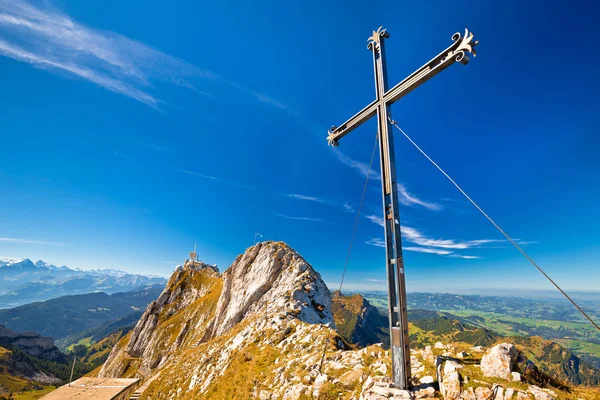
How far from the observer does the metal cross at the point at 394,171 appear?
889 cm

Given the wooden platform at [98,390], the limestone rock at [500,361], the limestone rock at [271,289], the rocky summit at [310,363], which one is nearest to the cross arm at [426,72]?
the rocky summit at [310,363]

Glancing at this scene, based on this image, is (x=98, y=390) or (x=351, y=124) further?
(x=98, y=390)

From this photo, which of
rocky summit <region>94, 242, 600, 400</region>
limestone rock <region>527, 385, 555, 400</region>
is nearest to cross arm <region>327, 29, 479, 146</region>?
rocky summit <region>94, 242, 600, 400</region>

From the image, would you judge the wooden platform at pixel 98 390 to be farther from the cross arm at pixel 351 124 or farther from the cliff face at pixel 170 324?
the cross arm at pixel 351 124

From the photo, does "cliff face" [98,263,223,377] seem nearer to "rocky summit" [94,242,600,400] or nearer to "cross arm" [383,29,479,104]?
"rocky summit" [94,242,600,400]

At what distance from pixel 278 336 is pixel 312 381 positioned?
10.3 metres

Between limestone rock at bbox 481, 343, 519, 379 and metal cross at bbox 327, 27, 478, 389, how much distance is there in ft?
8.15

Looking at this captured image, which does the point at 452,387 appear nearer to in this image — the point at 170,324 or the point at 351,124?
the point at 351,124

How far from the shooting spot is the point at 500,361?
327 inches

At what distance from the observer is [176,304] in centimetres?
9606

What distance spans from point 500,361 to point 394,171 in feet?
24.1

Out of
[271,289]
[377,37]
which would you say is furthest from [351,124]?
[271,289]

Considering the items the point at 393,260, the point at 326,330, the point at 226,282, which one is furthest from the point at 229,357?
the point at 226,282

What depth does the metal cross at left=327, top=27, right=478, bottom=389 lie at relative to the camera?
8891 millimetres
